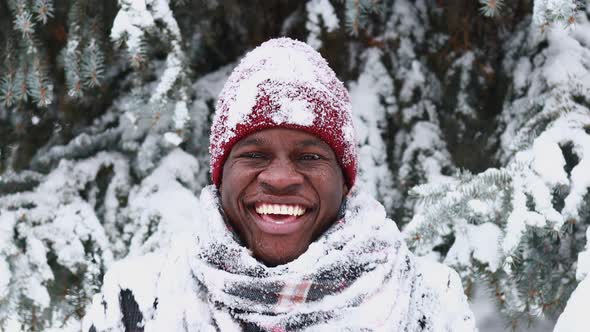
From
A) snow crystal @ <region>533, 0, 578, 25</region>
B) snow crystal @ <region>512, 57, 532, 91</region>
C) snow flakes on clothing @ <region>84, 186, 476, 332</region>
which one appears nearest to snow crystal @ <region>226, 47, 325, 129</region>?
Answer: snow flakes on clothing @ <region>84, 186, 476, 332</region>

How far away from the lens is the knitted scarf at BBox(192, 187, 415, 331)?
1654 mm

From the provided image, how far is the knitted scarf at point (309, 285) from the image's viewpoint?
5.43 feet

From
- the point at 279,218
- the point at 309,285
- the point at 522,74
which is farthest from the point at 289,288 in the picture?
the point at 522,74

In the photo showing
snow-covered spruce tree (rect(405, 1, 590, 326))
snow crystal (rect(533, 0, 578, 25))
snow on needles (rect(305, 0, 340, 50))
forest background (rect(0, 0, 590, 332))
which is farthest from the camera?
snow on needles (rect(305, 0, 340, 50))

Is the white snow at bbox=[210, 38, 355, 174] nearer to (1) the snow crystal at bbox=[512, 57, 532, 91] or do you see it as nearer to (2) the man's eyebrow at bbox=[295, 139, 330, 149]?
(2) the man's eyebrow at bbox=[295, 139, 330, 149]

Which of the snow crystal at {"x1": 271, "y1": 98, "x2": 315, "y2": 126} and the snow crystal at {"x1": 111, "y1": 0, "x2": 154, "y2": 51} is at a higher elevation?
the snow crystal at {"x1": 111, "y1": 0, "x2": 154, "y2": 51}

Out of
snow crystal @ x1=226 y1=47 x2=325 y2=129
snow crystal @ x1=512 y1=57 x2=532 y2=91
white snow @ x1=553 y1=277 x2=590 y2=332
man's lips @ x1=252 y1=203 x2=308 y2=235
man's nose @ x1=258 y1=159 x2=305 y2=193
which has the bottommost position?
white snow @ x1=553 y1=277 x2=590 y2=332

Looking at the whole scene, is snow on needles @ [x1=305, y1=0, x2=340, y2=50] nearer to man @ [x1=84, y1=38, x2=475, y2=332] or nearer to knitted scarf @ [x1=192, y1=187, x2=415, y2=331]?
man @ [x1=84, y1=38, x2=475, y2=332]

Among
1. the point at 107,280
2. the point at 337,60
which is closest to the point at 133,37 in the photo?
the point at 107,280

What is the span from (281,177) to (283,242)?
0.16 metres

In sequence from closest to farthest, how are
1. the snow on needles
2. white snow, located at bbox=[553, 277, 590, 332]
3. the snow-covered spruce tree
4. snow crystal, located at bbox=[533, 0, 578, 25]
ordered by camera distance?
white snow, located at bbox=[553, 277, 590, 332] → snow crystal, located at bbox=[533, 0, 578, 25] → the snow-covered spruce tree → the snow on needles

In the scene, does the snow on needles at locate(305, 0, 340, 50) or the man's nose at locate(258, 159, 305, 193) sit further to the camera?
the snow on needles at locate(305, 0, 340, 50)

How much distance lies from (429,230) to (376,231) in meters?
0.62

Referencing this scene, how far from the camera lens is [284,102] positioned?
166 centimetres
